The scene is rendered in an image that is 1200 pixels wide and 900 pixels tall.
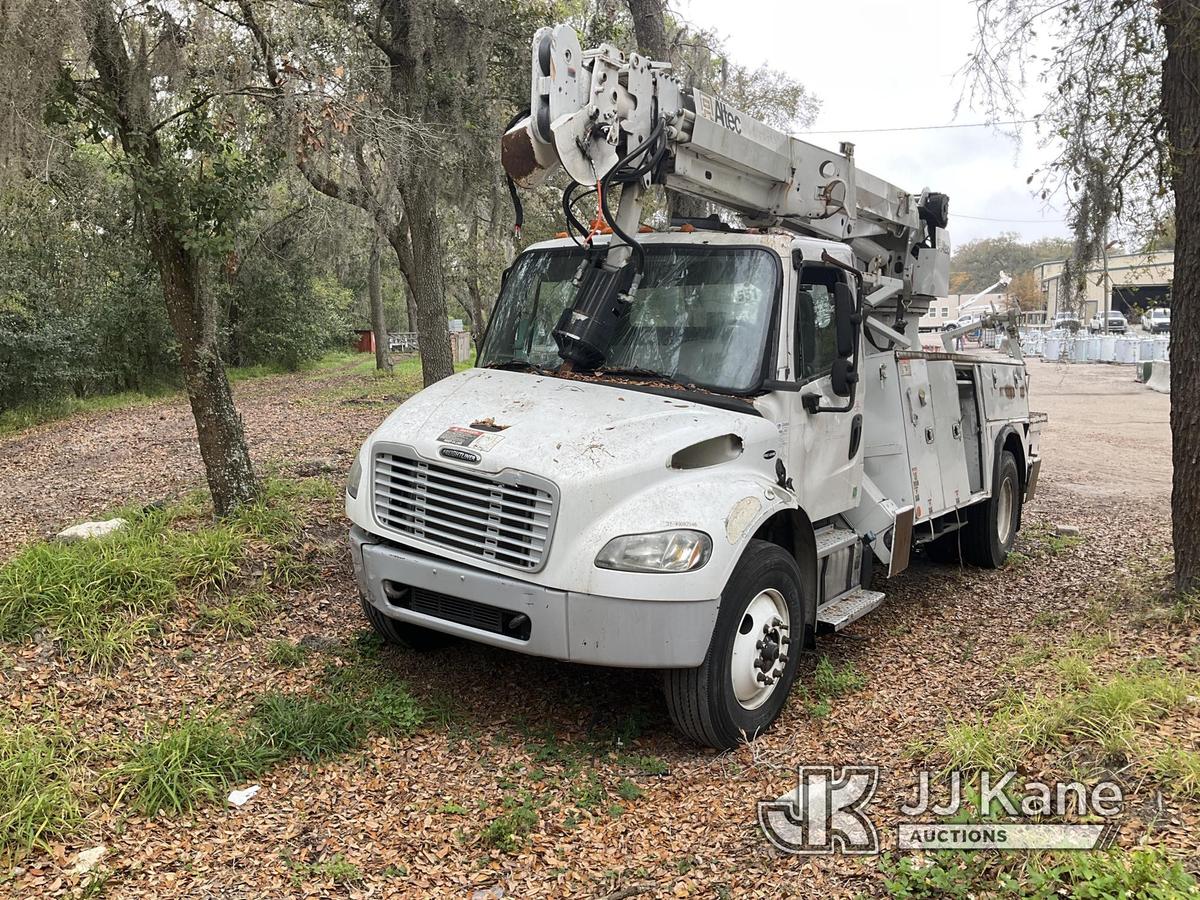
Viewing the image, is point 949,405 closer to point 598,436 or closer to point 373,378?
point 598,436

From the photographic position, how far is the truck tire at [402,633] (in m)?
5.10

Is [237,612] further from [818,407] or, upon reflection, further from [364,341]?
[364,341]

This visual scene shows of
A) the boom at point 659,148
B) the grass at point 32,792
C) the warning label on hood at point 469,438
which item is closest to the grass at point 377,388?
the boom at point 659,148

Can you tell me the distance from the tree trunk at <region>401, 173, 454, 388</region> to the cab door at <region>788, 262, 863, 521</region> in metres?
5.94

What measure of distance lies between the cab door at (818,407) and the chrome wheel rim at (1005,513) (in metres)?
3.20

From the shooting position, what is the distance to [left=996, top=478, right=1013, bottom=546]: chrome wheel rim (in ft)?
26.5

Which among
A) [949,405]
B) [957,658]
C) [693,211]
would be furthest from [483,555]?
[693,211]

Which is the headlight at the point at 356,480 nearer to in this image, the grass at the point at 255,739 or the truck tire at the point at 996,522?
the grass at the point at 255,739

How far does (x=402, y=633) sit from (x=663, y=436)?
204cm

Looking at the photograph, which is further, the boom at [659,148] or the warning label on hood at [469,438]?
the boom at [659,148]

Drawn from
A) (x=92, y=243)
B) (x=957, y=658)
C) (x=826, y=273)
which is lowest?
(x=957, y=658)

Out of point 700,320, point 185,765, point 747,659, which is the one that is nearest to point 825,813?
point 747,659

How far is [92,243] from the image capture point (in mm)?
16781

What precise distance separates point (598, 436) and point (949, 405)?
12.5ft
